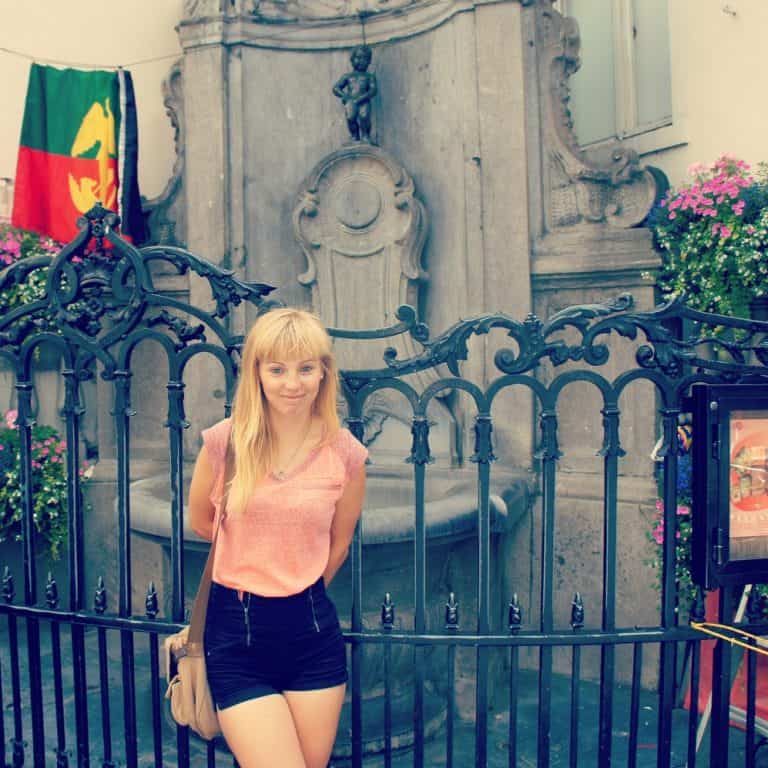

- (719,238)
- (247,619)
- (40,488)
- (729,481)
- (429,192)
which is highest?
(429,192)

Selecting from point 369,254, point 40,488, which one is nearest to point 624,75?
point 369,254

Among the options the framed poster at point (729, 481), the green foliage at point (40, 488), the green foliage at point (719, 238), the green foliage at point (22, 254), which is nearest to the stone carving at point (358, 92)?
the green foliage at point (719, 238)

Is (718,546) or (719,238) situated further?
(719,238)

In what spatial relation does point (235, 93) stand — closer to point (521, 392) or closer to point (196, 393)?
point (196, 393)

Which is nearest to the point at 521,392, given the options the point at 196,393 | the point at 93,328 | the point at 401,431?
the point at 401,431

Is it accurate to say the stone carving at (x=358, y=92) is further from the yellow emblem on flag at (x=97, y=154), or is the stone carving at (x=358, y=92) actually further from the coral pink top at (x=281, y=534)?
the coral pink top at (x=281, y=534)

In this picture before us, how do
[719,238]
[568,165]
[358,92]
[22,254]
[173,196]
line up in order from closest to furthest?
[719,238], [568,165], [358,92], [22,254], [173,196]

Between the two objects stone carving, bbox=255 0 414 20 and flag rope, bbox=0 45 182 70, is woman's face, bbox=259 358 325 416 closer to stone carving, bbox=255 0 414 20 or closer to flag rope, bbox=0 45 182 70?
stone carving, bbox=255 0 414 20

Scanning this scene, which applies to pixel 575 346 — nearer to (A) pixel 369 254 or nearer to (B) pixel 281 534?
(B) pixel 281 534

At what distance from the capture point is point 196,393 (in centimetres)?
551

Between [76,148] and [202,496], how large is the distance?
4127mm

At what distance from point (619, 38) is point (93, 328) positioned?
431cm

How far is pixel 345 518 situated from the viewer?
93.0 inches

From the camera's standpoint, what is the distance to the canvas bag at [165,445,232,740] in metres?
2.22
